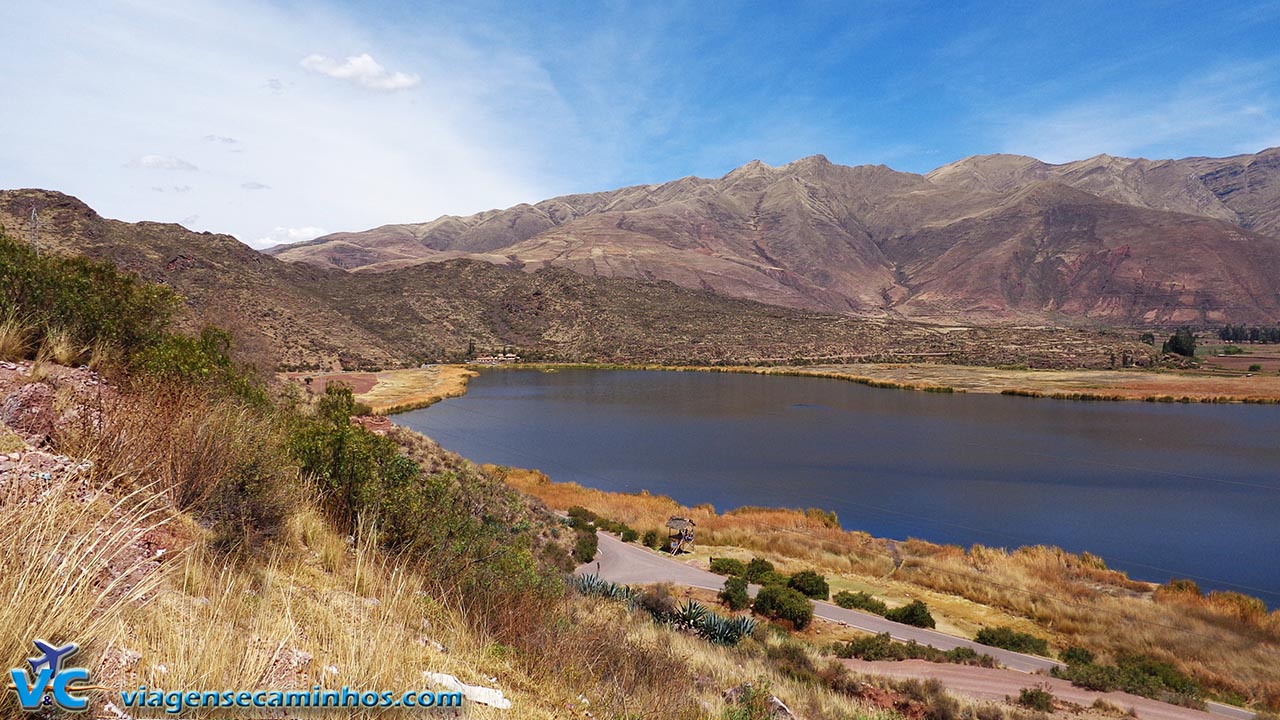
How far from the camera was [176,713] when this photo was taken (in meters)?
2.21

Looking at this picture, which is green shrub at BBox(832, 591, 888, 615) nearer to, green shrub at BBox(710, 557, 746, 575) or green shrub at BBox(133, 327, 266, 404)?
green shrub at BBox(710, 557, 746, 575)

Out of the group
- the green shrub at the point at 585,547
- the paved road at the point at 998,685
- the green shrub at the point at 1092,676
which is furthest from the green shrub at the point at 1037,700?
the green shrub at the point at 585,547

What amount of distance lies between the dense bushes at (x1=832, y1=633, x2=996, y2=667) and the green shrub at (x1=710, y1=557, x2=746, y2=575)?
579 centimetres

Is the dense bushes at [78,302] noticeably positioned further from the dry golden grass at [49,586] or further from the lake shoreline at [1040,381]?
the lake shoreline at [1040,381]

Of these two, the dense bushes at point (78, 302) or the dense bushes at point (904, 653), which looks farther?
the dense bushes at point (904, 653)

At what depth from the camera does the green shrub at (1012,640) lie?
556 inches

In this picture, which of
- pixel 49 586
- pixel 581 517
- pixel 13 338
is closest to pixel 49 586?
pixel 49 586

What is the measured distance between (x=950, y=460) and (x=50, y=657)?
4001 centimetres

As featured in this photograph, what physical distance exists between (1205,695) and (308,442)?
57.5ft

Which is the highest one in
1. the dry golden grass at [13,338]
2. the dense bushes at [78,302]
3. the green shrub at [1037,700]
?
the dense bushes at [78,302]

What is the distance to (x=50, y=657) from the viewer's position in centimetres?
194

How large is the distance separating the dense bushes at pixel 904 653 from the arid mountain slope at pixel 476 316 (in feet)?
173

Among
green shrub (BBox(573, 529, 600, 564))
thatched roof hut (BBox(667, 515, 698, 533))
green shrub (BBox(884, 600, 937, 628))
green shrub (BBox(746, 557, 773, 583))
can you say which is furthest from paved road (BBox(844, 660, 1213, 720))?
thatched roof hut (BBox(667, 515, 698, 533))

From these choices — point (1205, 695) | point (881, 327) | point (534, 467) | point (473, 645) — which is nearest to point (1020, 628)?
point (1205, 695)
